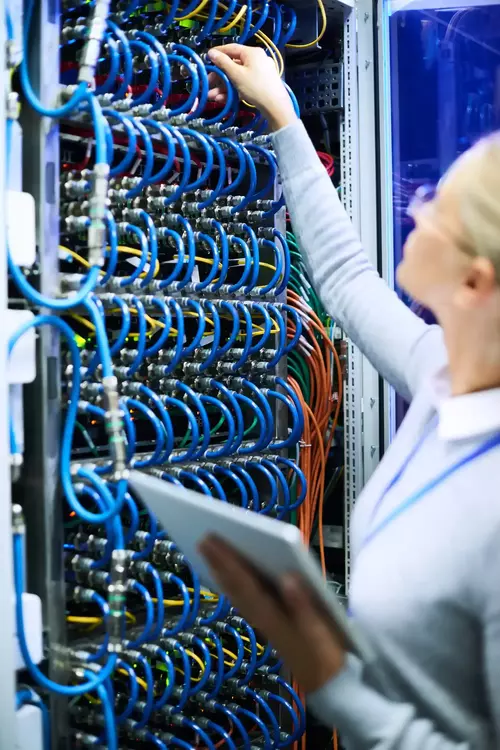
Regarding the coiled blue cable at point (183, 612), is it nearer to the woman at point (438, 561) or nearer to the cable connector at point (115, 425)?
the cable connector at point (115, 425)

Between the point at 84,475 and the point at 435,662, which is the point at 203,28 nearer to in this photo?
the point at 84,475

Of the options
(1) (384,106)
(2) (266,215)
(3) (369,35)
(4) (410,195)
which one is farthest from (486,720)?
(3) (369,35)

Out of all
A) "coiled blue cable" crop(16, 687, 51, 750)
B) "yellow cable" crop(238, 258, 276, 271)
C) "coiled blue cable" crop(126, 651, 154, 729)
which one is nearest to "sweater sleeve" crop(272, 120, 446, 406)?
"yellow cable" crop(238, 258, 276, 271)

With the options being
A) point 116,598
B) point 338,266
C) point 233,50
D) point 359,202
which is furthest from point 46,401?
point 359,202

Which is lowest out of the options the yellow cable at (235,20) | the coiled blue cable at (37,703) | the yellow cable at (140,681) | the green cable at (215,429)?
the yellow cable at (140,681)

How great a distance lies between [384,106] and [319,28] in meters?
0.26

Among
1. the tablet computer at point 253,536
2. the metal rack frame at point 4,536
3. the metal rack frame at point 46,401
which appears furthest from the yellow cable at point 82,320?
the tablet computer at point 253,536

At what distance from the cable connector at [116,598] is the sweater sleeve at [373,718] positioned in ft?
1.65

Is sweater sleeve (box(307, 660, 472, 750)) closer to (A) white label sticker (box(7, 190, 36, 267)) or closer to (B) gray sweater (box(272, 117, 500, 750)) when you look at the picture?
(B) gray sweater (box(272, 117, 500, 750))

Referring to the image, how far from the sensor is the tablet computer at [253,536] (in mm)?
857

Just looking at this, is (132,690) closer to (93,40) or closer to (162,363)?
(162,363)

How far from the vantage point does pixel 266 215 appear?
6.52 feet

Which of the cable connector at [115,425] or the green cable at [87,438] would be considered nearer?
the cable connector at [115,425]

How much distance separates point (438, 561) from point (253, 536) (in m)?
0.29
